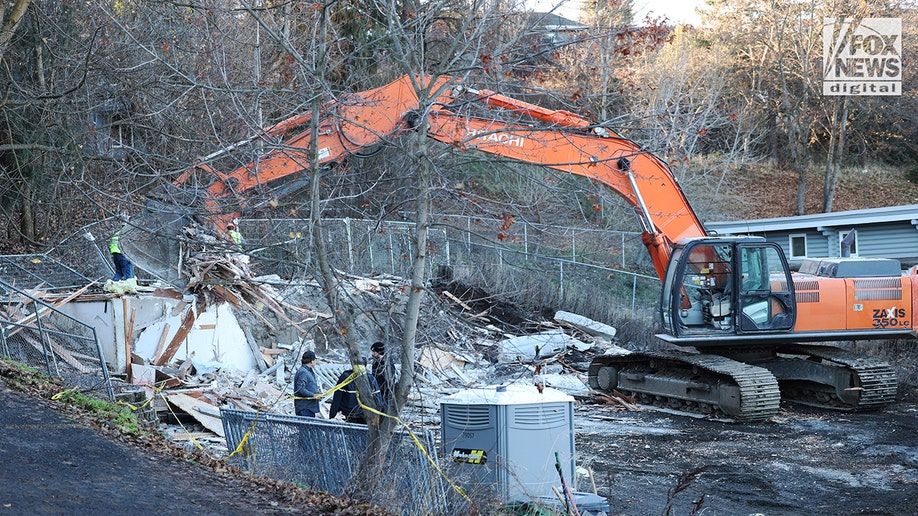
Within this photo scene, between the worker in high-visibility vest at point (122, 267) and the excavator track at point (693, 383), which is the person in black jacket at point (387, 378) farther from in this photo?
the worker in high-visibility vest at point (122, 267)

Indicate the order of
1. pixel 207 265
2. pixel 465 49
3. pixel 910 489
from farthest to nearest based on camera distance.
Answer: pixel 207 265 → pixel 910 489 → pixel 465 49

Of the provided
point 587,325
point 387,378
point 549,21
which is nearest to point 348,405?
point 387,378

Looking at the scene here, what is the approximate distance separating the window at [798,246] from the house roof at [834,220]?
52cm

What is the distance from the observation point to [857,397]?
15062 millimetres

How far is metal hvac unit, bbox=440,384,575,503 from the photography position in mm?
8023

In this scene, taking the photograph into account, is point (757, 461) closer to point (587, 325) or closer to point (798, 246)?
point (587, 325)

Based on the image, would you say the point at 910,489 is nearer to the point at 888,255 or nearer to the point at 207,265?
the point at 207,265

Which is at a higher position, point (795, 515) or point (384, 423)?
point (384, 423)

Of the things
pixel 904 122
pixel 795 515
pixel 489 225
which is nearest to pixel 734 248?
pixel 795 515

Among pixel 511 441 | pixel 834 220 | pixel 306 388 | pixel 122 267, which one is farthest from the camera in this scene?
pixel 834 220

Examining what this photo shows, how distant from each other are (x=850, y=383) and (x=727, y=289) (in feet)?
8.02

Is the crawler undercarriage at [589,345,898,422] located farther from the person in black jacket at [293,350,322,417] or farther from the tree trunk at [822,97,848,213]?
the tree trunk at [822,97,848,213]

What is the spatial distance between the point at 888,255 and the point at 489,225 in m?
24.2

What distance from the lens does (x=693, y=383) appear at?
15.4 metres
